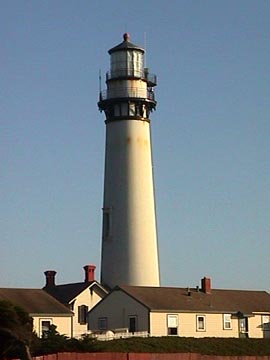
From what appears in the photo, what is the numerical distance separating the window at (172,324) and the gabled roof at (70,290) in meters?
5.90

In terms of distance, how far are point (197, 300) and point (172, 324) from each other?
3.43m

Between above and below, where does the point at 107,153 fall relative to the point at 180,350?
above

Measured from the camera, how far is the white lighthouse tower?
2559 inches

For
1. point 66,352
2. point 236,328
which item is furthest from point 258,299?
point 66,352

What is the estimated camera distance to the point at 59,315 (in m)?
56.2

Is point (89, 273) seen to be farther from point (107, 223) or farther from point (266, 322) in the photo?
point (266, 322)

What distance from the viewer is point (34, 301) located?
57.1 m

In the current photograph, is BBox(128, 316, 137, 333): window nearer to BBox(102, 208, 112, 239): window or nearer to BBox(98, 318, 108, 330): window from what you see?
BBox(98, 318, 108, 330): window

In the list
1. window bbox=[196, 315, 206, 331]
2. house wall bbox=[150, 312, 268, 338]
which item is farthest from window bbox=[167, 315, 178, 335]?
window bbox=[196, 315, 206, 331]

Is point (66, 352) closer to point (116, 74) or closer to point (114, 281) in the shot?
point (114, 281)

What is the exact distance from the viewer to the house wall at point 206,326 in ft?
193

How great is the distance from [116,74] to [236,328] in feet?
56.7

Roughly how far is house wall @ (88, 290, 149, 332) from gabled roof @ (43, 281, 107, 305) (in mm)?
1862

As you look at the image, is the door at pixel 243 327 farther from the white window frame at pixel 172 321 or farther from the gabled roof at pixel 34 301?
the gabled roof at pixel 34 301
